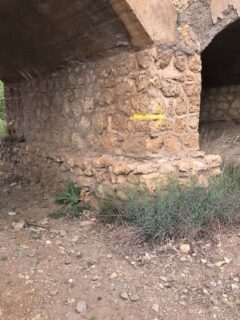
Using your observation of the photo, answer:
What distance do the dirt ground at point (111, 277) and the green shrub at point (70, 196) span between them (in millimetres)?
567

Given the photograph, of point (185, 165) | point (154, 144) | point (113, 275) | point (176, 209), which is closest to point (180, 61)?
point (154, 144)

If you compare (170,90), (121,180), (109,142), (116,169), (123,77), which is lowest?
(121,180)

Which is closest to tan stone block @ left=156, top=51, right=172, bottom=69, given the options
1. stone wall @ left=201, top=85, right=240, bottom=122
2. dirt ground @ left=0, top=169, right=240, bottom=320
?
dirt ground @ left=0, top=169, right=240, bottom=320

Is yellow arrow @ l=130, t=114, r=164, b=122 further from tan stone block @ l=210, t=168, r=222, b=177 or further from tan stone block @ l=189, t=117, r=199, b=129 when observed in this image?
tan stone block @ l=210, t=168, r=222, b=177

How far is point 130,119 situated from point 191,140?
2.09 ft

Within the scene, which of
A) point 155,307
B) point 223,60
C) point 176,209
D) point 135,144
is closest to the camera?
point 155,307

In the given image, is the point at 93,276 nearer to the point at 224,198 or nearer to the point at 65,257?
the point at 65,257

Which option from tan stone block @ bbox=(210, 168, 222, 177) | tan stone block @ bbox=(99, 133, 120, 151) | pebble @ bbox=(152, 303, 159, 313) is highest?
tan stone block @ bbox=(99, 133, 120, 151)

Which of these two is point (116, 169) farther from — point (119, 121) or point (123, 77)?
point (123, 77)

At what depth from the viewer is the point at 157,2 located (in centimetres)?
377

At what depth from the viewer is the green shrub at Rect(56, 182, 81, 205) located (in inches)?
175

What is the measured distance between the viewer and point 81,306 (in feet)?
9.02

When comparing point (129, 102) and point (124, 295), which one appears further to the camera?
point (129, 102)

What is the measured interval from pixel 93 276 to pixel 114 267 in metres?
0.18
